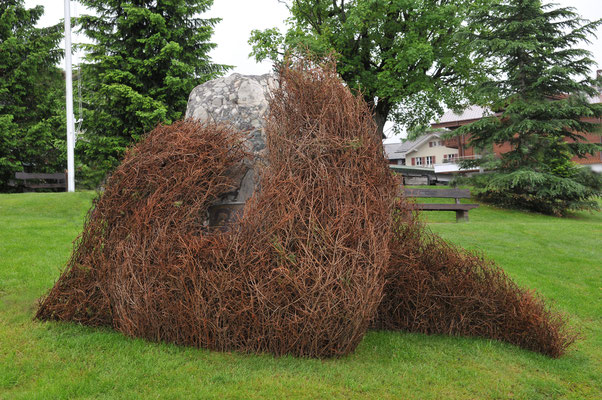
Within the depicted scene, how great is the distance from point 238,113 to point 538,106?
59.4 ft

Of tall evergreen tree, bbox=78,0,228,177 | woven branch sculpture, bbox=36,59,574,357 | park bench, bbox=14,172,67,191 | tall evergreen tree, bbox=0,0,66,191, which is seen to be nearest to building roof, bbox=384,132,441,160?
tall evergreen tree, bbox=78,0,228,177

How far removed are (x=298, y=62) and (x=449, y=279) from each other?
112 inches

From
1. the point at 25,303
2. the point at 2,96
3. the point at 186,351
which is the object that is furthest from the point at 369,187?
the point at 2,96

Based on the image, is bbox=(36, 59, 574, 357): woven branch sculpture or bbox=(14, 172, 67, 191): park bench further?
bbox=(14, 172, 67, 191): park bench

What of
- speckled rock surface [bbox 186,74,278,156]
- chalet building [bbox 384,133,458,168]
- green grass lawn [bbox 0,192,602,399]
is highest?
chalet building [bbox 384,133,458,168]

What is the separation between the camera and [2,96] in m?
22.9

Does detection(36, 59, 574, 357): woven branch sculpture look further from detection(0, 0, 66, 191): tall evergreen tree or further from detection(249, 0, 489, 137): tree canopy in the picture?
detection(0, 0, 66, 191): tall evergreen tree

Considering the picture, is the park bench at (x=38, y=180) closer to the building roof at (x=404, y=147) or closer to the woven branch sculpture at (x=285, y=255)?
the woven branch sculpture at (x=285, y=255)

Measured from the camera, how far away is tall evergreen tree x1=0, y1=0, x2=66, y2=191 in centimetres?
2223

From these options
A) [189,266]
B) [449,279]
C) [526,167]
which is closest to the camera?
[189,266]

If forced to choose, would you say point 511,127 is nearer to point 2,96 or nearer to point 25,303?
point 25,303

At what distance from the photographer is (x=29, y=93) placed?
24.1 metres

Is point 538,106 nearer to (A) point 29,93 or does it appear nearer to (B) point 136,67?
(B) point 136,67

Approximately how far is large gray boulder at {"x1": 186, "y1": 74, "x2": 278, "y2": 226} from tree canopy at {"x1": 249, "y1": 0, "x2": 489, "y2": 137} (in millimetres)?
13707
